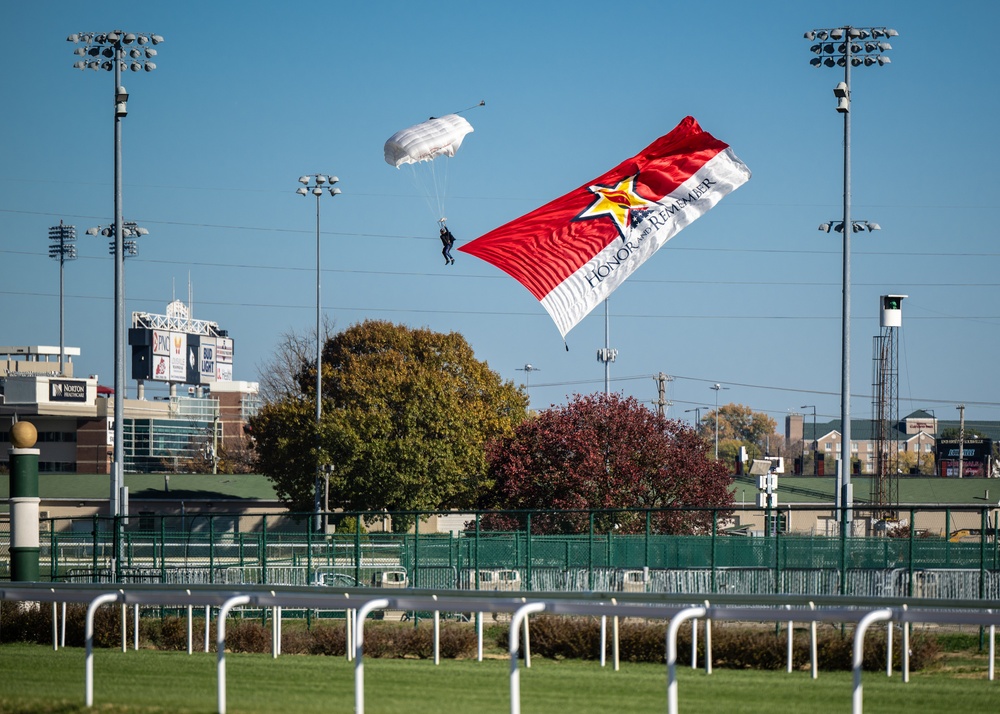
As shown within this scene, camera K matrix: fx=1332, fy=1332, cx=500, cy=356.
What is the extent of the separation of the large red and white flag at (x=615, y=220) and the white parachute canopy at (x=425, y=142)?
6.09m

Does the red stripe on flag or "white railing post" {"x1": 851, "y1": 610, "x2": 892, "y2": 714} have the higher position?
the red stripe on flag

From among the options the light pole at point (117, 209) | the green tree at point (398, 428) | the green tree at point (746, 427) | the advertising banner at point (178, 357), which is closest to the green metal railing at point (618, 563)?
the light pole at point (117, 209)

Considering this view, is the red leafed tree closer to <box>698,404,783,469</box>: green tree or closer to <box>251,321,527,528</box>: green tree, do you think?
<box>251,321,527,528</box>: green tree

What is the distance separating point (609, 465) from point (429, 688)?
29.6 m

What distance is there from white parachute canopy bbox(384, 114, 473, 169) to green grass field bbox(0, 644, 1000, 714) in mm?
12522

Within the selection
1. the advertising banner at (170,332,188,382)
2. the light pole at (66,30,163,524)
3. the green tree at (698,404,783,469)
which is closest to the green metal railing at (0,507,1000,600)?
the light pole at (66,30,163,524)

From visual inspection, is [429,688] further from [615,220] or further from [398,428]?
[398,428]

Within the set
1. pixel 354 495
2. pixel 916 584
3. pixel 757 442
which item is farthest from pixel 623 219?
pixel 757 442

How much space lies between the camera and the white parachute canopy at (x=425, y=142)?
26812 millimetres

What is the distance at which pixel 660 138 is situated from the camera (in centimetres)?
2142

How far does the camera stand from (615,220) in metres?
21.1

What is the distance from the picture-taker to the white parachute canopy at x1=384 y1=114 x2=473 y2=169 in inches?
1056

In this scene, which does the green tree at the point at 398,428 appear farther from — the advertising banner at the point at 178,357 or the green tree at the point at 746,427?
the green tree at the point at 746,427

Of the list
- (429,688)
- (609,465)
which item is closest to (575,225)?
(429,688)
